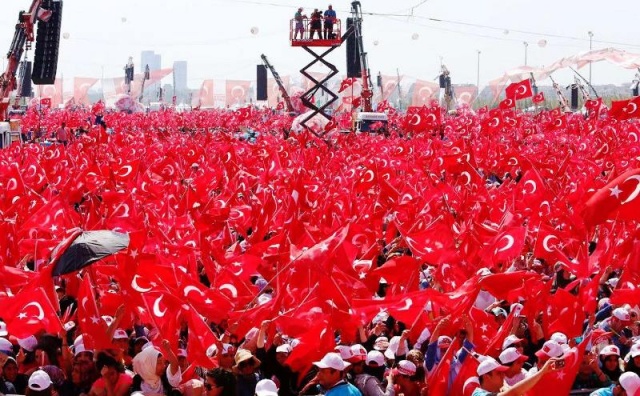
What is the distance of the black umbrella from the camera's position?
9758 millimetres

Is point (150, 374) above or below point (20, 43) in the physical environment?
below

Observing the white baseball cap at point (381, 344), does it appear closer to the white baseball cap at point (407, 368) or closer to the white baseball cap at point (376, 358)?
the white baseball cap at point (376, 358)

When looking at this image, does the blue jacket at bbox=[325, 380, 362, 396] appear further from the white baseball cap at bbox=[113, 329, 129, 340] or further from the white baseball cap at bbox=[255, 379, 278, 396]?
the white baseball cap at bbox=[113, 329, 129, 340]

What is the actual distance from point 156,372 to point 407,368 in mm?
1835

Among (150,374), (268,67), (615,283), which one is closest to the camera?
(150,374)

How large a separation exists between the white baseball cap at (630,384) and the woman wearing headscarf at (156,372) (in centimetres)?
317

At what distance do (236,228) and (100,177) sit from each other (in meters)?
6.31

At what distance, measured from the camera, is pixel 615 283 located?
1212 centimetres

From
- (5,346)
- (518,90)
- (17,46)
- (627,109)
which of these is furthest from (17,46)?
(5,346)

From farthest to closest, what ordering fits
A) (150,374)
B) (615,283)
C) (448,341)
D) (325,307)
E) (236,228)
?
(236,228) < (615,283) < (325,307) < (448,341) < (150,374)

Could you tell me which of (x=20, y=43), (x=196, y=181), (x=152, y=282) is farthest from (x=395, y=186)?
(x=20, y=43)

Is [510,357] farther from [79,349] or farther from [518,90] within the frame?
[518,90]

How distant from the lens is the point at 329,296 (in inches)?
393

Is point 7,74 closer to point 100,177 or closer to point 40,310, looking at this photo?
point 100,177
